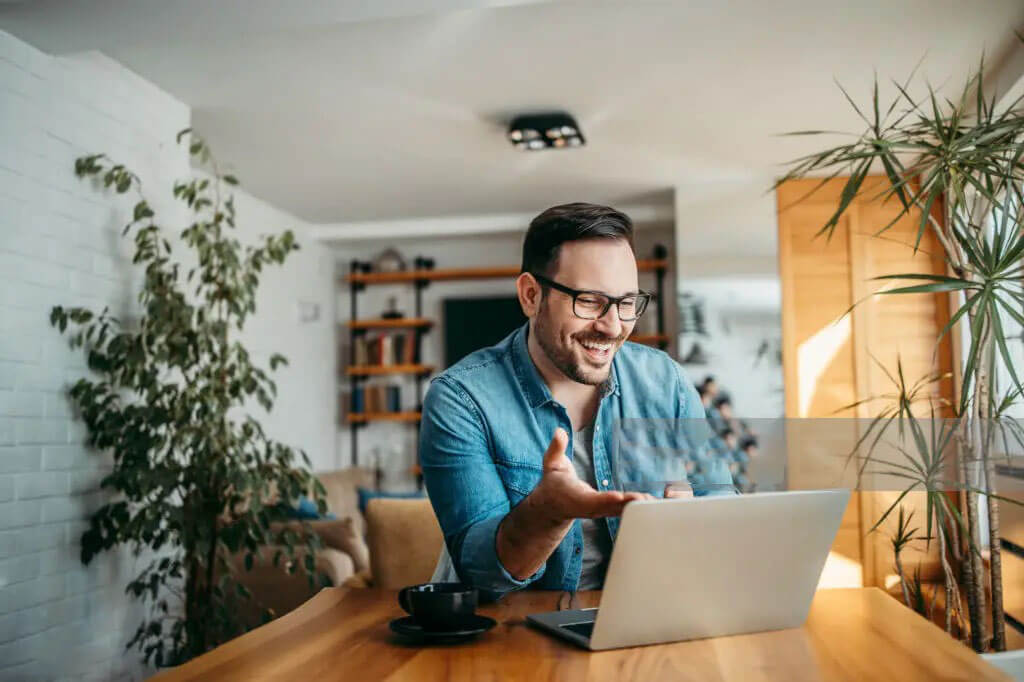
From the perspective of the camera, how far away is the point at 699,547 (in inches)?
42.1

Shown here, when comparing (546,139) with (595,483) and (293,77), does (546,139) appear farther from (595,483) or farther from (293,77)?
(595,483)

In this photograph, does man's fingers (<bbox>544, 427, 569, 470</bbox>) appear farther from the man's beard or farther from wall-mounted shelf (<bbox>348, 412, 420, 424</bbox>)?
wall-mounted shelf (<bbox>348, 412, 420, 424</bbox>)

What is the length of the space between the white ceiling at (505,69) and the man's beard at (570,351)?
1.50 m

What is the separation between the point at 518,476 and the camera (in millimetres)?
1589

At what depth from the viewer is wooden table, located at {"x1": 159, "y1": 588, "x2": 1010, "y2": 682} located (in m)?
1.03

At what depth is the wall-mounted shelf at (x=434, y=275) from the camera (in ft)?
22.0

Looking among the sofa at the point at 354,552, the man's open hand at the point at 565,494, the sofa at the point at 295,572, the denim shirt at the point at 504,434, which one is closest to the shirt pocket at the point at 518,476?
the denim shirt at the point at 504,434

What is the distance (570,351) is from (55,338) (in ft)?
7.23

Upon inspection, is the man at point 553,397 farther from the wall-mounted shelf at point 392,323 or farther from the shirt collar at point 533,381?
the wall-mounted shelf at point 392,323

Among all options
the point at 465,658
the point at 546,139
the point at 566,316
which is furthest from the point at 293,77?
the point at 465,658

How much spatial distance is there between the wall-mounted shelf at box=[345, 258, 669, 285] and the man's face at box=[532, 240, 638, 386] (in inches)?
196

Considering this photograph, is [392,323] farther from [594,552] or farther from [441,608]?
[441,608]

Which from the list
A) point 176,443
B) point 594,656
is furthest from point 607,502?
point 176,443

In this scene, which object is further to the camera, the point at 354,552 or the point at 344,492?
the point at 344,492
